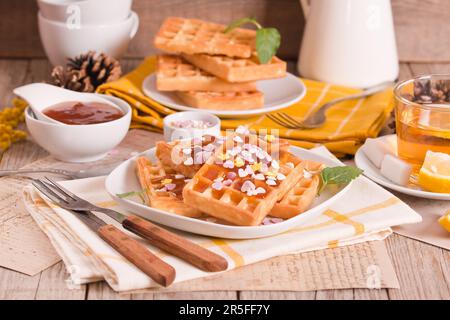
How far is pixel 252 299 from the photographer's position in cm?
136

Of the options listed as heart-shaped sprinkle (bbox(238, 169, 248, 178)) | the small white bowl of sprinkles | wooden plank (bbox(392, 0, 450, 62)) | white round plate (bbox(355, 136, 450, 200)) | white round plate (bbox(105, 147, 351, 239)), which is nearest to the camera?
white round plate (bbox(105, 147, 351, 239))

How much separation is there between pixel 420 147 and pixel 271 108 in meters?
0.51

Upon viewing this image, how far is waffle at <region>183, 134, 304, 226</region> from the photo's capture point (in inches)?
57.7

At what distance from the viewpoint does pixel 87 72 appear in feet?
7.55

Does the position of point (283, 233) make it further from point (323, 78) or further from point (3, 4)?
point (3, 4)

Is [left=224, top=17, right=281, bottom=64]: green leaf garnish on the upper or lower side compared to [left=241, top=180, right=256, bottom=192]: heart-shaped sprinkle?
upper

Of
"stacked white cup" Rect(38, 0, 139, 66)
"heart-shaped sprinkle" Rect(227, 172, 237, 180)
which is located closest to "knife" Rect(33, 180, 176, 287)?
"heart-shaped sprinkle" Rect(227, 172, 237, 180)

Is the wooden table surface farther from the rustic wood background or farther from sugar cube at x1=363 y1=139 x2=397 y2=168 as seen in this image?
the rustic wood background

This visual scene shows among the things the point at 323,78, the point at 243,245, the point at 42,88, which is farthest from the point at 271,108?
the point at 243,245

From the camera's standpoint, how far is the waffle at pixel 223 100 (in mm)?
2145

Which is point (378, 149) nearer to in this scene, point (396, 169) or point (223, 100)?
point (396, 169)

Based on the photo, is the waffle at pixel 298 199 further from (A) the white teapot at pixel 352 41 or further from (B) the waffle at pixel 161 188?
(A) the white teapot at pixel 352 41

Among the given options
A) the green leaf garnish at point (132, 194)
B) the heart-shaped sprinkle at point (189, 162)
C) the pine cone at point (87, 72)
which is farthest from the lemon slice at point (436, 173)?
the pine cone at point (87, 72)

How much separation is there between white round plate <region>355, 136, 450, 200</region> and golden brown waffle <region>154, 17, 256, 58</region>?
518 mm
